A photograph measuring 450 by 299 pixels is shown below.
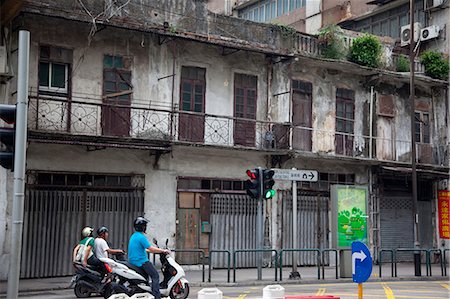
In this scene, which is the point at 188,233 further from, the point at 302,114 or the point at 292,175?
the point at 302,114

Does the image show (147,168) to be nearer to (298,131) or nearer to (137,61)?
(137,61)

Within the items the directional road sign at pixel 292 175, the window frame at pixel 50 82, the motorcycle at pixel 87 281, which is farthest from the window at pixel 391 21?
the motorcycle at pixel 87 281

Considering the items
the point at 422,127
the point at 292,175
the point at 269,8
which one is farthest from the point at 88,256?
the point at 269,8

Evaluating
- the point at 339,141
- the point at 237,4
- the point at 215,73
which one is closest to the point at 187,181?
the point at 215,73

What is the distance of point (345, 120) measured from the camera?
25172 mm

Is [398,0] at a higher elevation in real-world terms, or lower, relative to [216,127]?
higher

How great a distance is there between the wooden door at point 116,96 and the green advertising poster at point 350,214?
821cm

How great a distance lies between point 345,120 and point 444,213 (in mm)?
6419

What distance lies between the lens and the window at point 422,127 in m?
27.1

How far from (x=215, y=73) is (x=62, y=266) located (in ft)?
27.3

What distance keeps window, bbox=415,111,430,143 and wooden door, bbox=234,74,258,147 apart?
8393 mm

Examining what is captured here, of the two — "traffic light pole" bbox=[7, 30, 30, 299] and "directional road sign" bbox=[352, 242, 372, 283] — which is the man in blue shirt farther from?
"traffic light pole" bbox=[7, 30, 30, 299]

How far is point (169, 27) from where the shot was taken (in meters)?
20.0

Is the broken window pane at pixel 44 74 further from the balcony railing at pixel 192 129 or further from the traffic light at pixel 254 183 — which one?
the traffic light at pixel 254 183
